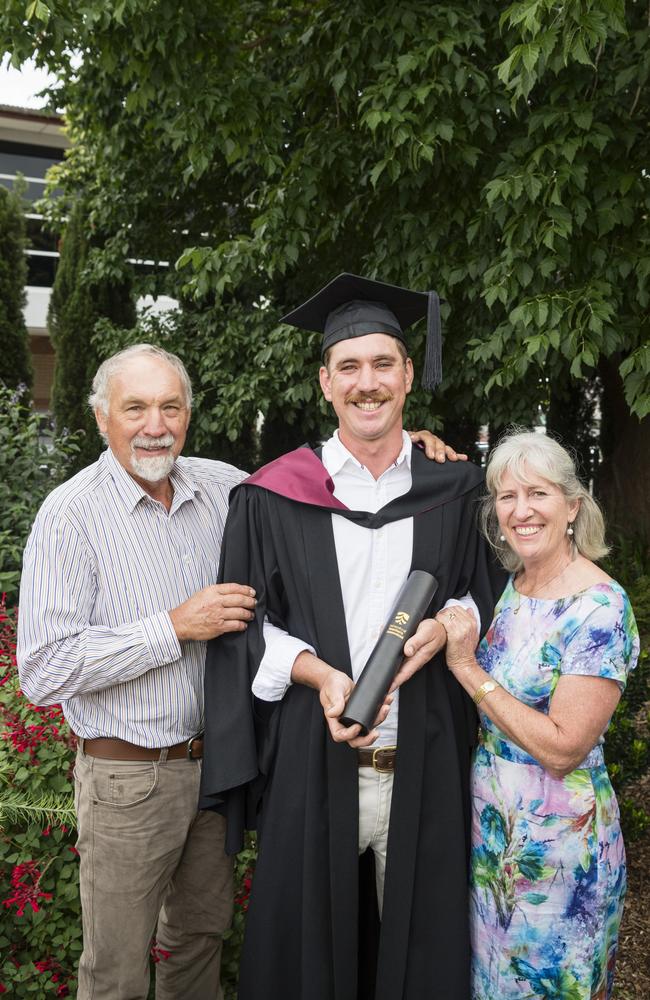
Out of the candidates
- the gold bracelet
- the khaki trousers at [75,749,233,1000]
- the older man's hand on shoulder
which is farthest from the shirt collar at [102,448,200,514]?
the gold bracelet

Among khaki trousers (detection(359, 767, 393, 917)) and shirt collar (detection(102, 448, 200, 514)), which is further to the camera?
shirt collar (detection(102, 448, 200, 514))

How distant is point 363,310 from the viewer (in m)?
2.53

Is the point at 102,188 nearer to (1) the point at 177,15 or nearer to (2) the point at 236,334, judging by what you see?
(2) the point at 236,334

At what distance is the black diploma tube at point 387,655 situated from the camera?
6.21 ft

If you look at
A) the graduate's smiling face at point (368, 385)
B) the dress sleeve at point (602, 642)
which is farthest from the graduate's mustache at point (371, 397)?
the dress sleeve at point (602, 642)

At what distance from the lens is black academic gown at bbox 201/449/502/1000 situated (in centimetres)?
226

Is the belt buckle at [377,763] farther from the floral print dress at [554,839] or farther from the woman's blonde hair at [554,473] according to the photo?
the woman's blonde hair at [554,473]

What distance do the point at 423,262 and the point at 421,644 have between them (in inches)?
143

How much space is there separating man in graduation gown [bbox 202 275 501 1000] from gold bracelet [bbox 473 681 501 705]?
0.49 ft

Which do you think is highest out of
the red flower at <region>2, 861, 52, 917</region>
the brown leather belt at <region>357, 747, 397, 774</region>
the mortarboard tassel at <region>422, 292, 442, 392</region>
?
the mortarboard tassel at <region>422, 292, 442, 392</region>

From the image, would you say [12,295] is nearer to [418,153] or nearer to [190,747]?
[418,153]

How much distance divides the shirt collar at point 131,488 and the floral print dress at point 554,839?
1055mm

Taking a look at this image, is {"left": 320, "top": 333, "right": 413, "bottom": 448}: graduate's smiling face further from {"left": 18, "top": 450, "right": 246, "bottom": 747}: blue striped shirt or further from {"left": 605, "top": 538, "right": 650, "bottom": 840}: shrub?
{"left": 605, "top": 538, "right": 650, "bottom": 840}: shrub

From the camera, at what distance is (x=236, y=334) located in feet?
24.1
